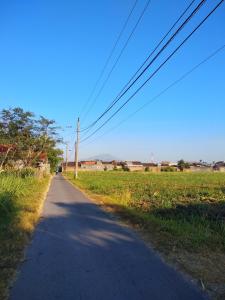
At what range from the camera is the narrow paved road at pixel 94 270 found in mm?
6367

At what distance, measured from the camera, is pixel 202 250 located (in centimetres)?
952

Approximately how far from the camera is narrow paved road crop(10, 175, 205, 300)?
6.37m

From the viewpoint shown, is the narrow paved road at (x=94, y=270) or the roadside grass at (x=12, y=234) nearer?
the narrow paved road at (x=94, y=270)

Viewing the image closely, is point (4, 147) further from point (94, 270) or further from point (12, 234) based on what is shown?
point (94, 270)

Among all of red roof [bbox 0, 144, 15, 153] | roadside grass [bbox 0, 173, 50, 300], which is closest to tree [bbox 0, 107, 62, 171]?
red roof [bbox 0, 144, 15, 153]

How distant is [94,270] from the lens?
7715 millimetres

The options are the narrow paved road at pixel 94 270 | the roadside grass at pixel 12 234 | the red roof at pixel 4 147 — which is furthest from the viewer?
the red roof at pixel 4 147

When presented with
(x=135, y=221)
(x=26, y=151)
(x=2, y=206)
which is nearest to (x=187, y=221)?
(x=135, y=221)

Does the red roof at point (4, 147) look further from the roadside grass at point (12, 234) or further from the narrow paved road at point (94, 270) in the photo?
the narrow paved road at point (94, 270)

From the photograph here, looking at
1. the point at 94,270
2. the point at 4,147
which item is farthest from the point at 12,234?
the point at 4,147

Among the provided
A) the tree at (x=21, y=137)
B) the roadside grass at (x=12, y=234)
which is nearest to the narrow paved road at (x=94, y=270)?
the roadside grass at (x=12, y=234)

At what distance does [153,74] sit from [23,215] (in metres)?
6.91

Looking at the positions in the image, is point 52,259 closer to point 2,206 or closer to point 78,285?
point 78,285

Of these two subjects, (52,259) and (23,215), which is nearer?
(52,259)
